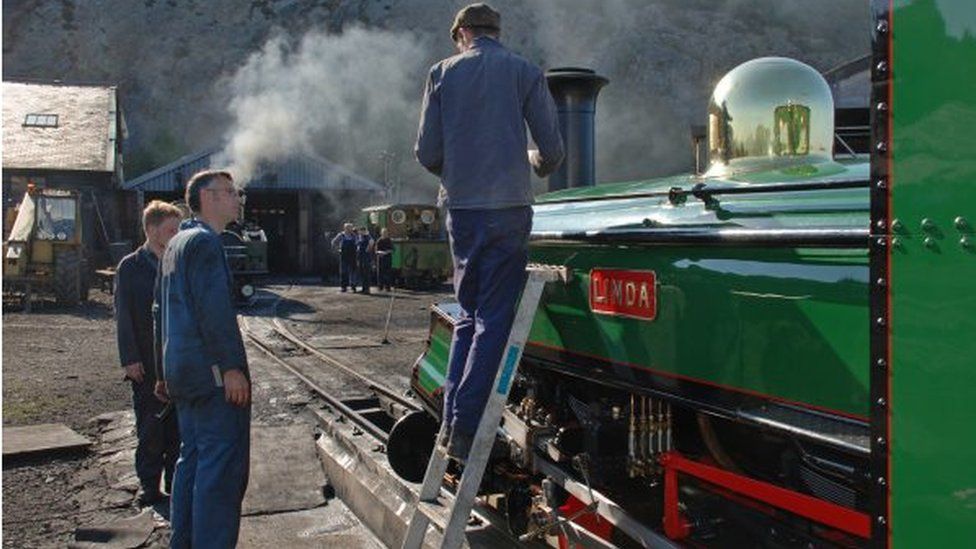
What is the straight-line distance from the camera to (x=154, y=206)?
5.07 metres

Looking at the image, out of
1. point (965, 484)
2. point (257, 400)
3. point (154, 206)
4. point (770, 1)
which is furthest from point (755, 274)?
point (770, 1)

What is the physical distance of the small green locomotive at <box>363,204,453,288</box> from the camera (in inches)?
869

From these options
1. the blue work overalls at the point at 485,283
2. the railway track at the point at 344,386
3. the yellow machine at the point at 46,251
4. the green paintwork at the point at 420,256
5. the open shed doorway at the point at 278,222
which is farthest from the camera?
the open shed doorway at the point at 278,222

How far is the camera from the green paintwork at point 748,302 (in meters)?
1.97

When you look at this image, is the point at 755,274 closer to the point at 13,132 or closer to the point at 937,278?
the point at 937,278

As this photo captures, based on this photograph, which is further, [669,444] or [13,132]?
[13,132]

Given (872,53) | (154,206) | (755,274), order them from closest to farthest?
1. (872,53)
2. (755,274)
3. (154,206)

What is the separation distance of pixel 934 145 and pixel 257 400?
7020 millimetres

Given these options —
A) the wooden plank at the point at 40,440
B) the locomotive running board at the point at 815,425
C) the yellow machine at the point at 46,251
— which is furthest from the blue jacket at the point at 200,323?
the yellow machine at the point at 46,251

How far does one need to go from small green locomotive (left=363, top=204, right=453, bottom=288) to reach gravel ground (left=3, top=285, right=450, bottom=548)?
10.3ft

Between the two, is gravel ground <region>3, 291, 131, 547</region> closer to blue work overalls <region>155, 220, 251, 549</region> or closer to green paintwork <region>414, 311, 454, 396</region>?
blue work overalls <region>155, 220, 251, 549</region>

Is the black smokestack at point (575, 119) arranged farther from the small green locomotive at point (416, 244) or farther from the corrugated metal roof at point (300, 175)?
the corrugated metal roof at point (300, 175)

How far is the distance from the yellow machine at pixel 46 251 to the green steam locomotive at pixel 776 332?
49.1 ft

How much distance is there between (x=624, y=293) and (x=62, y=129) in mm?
28912
